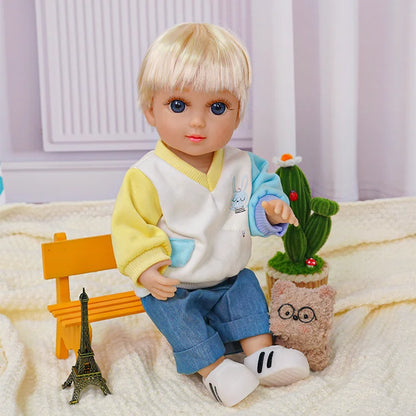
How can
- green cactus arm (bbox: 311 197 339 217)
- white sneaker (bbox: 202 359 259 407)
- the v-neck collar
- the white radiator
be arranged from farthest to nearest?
the white radiator, green cactus arm (bbox: 311 197 339 217), the v-neck collar, white sneaker (bbox: 202 359 259 407)

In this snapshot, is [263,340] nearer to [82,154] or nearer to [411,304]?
[411,304]

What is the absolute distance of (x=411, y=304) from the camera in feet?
4.33

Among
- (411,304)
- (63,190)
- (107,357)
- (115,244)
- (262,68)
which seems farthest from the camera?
(63,190)

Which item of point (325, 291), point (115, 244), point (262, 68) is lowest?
point (325, 291)

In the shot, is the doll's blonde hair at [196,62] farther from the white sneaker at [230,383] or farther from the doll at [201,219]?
the white sneaker at [230,383]

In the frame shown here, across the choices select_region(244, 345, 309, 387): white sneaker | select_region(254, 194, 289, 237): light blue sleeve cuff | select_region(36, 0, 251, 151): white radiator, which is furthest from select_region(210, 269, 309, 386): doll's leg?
select_region(36, 0, 251, 151): white radiator

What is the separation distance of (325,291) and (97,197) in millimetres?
891

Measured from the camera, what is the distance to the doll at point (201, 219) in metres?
1.00

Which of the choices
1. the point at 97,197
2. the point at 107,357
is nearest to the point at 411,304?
the point at 107,357

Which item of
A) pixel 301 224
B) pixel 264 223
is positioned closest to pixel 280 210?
pixel 264 223

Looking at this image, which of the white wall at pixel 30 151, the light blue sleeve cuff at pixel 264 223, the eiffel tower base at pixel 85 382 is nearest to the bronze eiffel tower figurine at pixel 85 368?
the eiffel tower base at pixel 85 382

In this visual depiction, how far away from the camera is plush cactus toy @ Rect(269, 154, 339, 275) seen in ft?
4.22

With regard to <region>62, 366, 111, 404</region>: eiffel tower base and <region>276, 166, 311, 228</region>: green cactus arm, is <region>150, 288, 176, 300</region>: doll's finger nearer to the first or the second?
<region>62, 366, 111, 404</region>: eiffel tower base

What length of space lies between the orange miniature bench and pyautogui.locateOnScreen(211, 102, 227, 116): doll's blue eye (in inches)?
13.2
